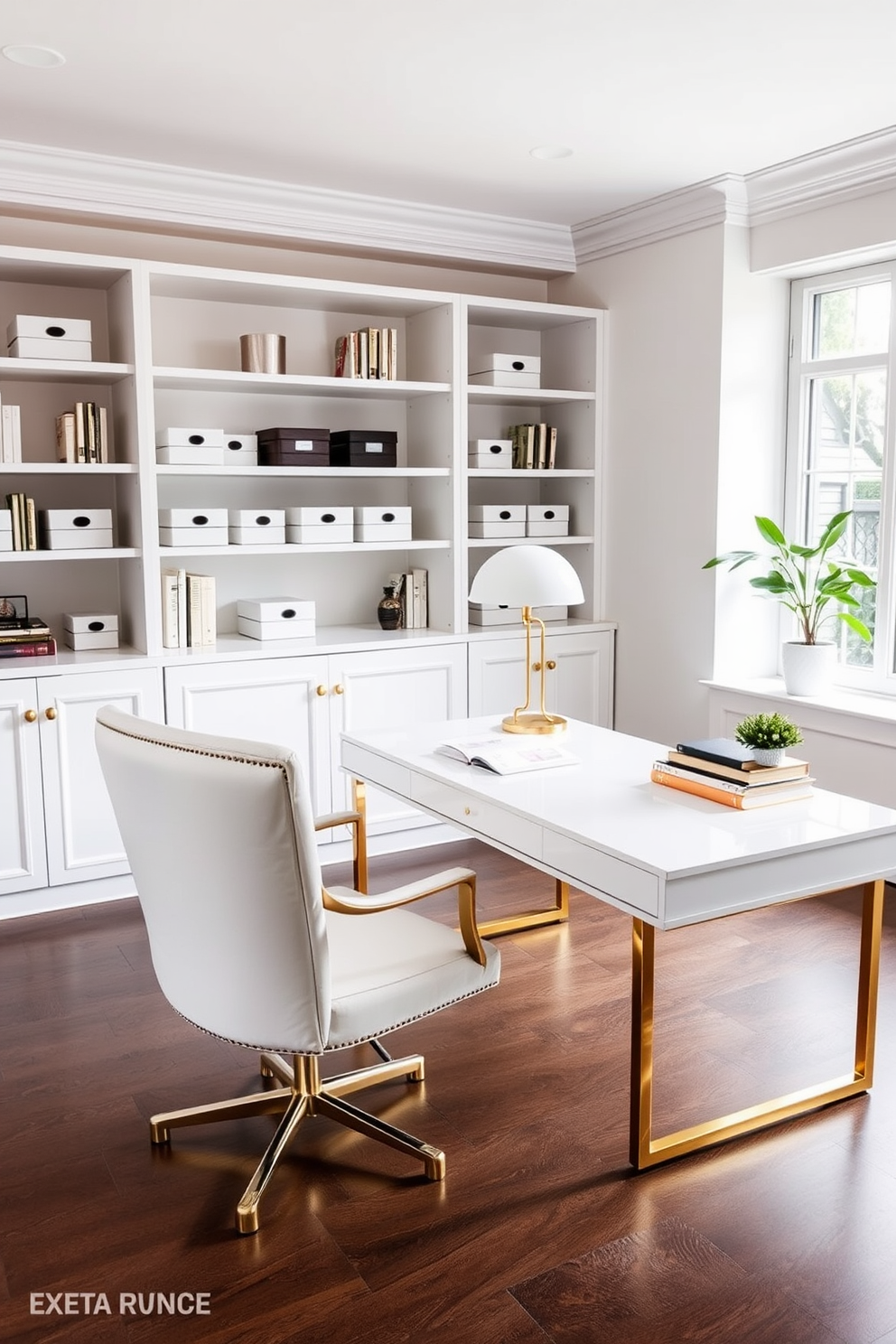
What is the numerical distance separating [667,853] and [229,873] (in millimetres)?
843

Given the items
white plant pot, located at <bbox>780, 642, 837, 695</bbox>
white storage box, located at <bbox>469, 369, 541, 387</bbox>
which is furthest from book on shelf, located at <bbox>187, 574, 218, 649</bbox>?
white plant pot, located at <bbox>780, 642, 837, 695</bbox>

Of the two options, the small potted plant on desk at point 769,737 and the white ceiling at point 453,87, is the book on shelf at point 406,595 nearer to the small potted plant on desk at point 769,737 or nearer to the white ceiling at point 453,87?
the white ceiling at point 453,87

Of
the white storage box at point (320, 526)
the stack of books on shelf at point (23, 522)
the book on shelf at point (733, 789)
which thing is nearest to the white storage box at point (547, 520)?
the white storage box at point (320, 526)

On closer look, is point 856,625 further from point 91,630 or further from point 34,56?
point 34,56

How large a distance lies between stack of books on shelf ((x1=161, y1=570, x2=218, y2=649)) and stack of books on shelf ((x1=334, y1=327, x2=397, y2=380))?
98cm

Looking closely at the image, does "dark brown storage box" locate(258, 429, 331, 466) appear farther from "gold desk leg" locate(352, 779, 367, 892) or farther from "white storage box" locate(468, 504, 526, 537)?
"gold desk leg" locate(352, 779, 367, 892)

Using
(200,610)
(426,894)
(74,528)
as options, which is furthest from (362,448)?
(426,894)

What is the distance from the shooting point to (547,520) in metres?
4.87

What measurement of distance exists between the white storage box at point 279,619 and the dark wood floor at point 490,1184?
4.56ft

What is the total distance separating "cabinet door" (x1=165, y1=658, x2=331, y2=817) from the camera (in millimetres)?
3959

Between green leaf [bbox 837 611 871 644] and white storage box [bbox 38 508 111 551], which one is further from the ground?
white storage box [bbox 38 508 111 551]

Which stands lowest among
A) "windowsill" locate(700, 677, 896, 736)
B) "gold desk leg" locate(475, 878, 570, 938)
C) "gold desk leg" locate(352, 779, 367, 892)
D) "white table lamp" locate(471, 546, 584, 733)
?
"gold desk leg" locate(475, 878, 570, 938)

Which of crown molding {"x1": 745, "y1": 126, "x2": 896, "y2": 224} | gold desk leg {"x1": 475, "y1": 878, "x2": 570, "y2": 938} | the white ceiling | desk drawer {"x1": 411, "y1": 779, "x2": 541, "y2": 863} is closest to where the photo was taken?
desk drawer {"x1": 411, "y1": 779, "x2": 541, "y2": 863}

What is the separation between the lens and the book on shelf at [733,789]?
8.46 feet
